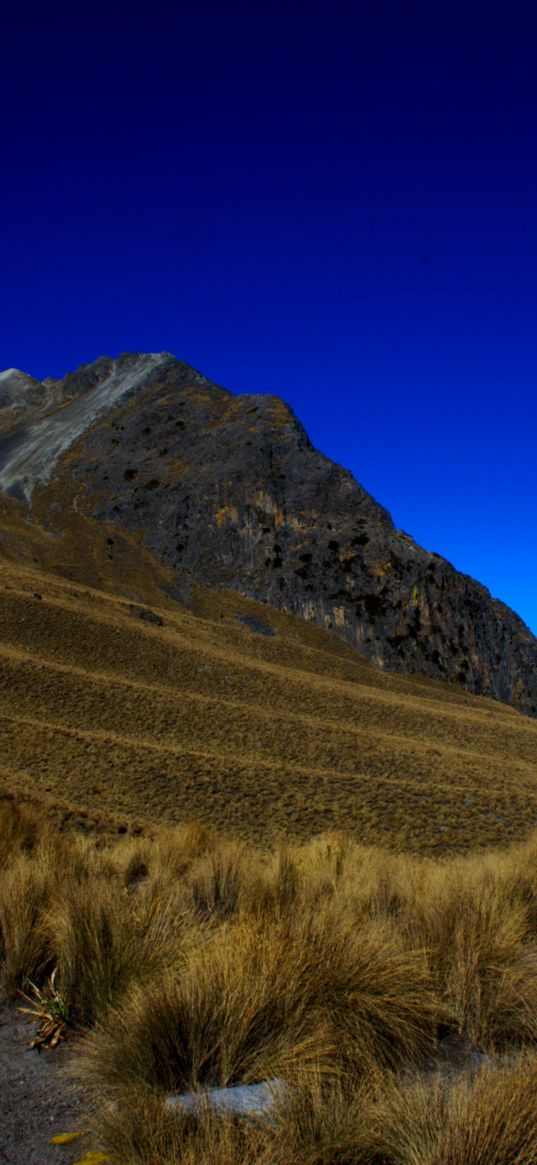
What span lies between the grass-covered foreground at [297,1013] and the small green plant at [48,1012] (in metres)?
0.04

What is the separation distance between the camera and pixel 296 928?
4.48m

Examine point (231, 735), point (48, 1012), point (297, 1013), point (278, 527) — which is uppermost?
point (278, 527)

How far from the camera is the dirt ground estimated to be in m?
2.81

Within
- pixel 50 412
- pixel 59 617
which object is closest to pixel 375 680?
pixel 59 617

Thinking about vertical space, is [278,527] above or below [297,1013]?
above

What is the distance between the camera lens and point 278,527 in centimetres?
6662

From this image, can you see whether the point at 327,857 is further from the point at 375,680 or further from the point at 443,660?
the point at 443,660

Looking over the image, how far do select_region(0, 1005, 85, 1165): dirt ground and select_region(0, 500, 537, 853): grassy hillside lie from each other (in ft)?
45.8

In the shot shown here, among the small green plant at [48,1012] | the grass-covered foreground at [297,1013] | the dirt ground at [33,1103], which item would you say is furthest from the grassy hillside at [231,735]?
the dirt ground at [33,1103]

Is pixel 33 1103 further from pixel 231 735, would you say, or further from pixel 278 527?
pixel 278 527

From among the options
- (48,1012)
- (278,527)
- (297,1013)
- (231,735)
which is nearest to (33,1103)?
(48,1012)

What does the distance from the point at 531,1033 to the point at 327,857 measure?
4.77m

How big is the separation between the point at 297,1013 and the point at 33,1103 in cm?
141

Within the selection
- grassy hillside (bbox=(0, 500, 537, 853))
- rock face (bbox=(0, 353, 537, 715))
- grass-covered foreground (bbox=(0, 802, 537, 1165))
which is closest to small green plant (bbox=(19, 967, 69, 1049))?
grass-covered foreground (bbox=(0, 802, 537, 1165))
